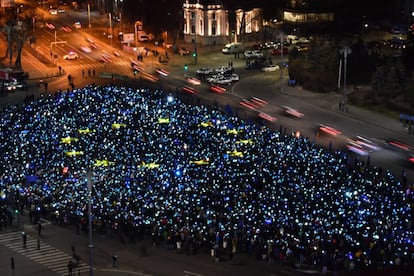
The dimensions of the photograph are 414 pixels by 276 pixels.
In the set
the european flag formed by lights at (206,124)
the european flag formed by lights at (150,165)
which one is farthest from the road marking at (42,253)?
the european flag formed by lights at (206,124)

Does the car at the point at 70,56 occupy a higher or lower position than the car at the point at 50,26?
lower

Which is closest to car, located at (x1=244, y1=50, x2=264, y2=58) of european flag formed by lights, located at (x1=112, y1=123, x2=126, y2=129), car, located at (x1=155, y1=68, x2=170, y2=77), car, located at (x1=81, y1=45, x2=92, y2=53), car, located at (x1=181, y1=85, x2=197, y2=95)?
car, located at (x1=155, y1=68, x2=170, y2=77)

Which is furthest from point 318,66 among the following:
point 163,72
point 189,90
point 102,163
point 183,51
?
point 102,163

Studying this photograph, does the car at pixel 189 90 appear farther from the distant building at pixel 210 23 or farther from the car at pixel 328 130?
the distant building at pixel 210 23

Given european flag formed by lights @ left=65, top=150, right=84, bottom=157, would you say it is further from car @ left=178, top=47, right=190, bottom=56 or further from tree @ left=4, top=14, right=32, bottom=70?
car @ left=178, top=47, right=190, bottom=56

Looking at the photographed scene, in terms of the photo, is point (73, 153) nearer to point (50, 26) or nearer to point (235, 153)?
point (235, 153)

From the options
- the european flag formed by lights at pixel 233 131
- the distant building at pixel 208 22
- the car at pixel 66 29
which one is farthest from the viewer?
the car at pixel 66 29

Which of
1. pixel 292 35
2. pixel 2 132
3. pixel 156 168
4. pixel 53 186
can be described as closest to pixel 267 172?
pixel 156 168

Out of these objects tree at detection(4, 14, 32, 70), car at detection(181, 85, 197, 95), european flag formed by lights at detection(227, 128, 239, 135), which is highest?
tree at detection(4, 14, 32, 70)
